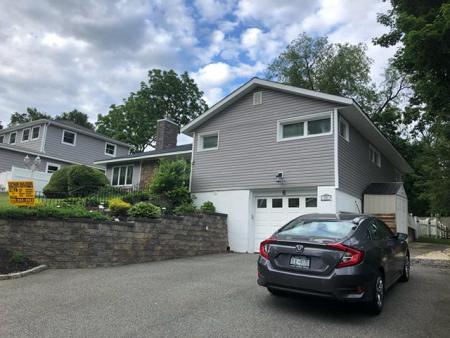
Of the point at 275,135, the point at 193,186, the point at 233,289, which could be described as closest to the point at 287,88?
the point at 275,135

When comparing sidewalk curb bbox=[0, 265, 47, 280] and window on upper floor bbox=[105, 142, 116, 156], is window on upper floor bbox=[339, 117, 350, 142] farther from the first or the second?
window on upper floor bbox=[105, 142, 116, 156]

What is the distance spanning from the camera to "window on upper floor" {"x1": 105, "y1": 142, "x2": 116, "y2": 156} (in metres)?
32.4

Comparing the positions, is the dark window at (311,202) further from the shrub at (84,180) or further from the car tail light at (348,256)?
Answer: the shrub at (84,180)

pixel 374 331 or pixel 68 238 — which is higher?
pixel 68 238

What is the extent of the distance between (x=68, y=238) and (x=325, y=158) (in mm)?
8839

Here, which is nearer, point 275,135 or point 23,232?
point 23,232

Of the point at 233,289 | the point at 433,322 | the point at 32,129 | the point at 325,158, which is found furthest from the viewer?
the point at 32,129

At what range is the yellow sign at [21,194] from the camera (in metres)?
9.52

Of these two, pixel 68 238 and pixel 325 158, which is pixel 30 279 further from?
pixel 325 158

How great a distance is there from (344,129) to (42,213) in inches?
436

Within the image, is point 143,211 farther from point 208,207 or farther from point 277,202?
point 277,202

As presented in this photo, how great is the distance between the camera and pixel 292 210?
45.7 ft

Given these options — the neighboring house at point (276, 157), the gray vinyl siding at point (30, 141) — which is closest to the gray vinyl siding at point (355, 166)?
the neighboring house at point (276, 157)

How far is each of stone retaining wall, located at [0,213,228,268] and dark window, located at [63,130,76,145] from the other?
20504 mm
